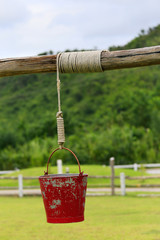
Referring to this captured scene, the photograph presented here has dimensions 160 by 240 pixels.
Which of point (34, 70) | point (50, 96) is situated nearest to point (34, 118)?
point (50, 96)

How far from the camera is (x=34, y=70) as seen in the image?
4152 mm

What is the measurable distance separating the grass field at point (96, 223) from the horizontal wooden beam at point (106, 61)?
12.8 feet

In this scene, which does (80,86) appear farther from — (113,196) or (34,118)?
(113,196)

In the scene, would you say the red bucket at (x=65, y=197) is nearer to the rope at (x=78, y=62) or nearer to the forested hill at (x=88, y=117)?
the rope at (x=78, y=62)

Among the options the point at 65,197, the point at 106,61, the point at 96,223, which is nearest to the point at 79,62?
the point at 106,61

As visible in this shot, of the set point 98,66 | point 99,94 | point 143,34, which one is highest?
point 143,34

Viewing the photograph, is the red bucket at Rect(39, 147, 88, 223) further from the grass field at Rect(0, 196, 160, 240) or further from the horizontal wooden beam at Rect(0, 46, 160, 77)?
the grass field at Rect(0, 196, 160, 240)

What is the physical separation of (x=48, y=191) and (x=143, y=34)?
70.3 m

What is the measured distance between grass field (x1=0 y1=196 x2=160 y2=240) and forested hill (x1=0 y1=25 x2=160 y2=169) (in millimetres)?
3504

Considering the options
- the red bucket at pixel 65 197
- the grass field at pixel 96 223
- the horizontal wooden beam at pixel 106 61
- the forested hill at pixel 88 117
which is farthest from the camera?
→ the forested hill at pixel 88 117

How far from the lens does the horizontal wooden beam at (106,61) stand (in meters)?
3.91

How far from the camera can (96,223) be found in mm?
8969

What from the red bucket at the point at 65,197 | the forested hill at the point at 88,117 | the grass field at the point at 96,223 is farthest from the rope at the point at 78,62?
the forested hill at the point at 88,117

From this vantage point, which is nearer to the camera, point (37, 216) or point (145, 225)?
point (145, 225)
